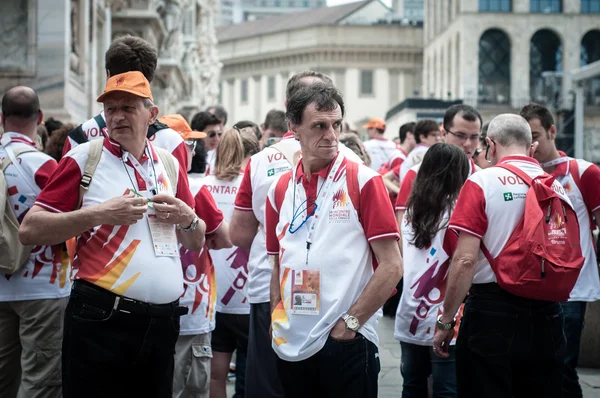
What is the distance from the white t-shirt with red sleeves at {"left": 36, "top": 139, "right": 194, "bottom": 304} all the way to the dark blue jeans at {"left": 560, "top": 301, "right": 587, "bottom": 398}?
10.2ft

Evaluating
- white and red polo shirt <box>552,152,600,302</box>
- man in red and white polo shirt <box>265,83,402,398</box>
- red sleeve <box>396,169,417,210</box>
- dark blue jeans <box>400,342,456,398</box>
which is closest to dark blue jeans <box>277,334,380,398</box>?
man in red and white polo shirt <box>265,83,402,398</box>

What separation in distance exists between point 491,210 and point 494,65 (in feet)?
218

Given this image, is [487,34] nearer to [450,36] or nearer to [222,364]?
[450,36]

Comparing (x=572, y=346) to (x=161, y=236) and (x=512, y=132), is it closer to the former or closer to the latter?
(x=512, y=132)

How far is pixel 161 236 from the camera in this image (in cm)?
446

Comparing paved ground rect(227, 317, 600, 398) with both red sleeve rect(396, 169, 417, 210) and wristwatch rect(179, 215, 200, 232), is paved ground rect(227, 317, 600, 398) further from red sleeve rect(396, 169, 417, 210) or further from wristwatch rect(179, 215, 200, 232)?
wristwatch rect(179, 215, 200, 232)

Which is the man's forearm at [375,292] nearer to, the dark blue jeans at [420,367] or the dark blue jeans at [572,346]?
the dark blue jeans at [420,367]

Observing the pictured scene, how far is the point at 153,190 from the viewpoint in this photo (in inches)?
179

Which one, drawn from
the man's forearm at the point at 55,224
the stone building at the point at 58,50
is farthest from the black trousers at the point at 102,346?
the stone building at the point at 58,50

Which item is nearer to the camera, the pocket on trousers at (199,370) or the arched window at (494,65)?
the pocket on trousers at (199,370)

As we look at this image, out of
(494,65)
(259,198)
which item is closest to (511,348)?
(259,198)

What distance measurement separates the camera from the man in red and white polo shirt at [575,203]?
6.46 metres

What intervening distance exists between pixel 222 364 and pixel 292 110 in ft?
9.55

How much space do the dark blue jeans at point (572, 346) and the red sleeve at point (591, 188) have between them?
676 millimetres
